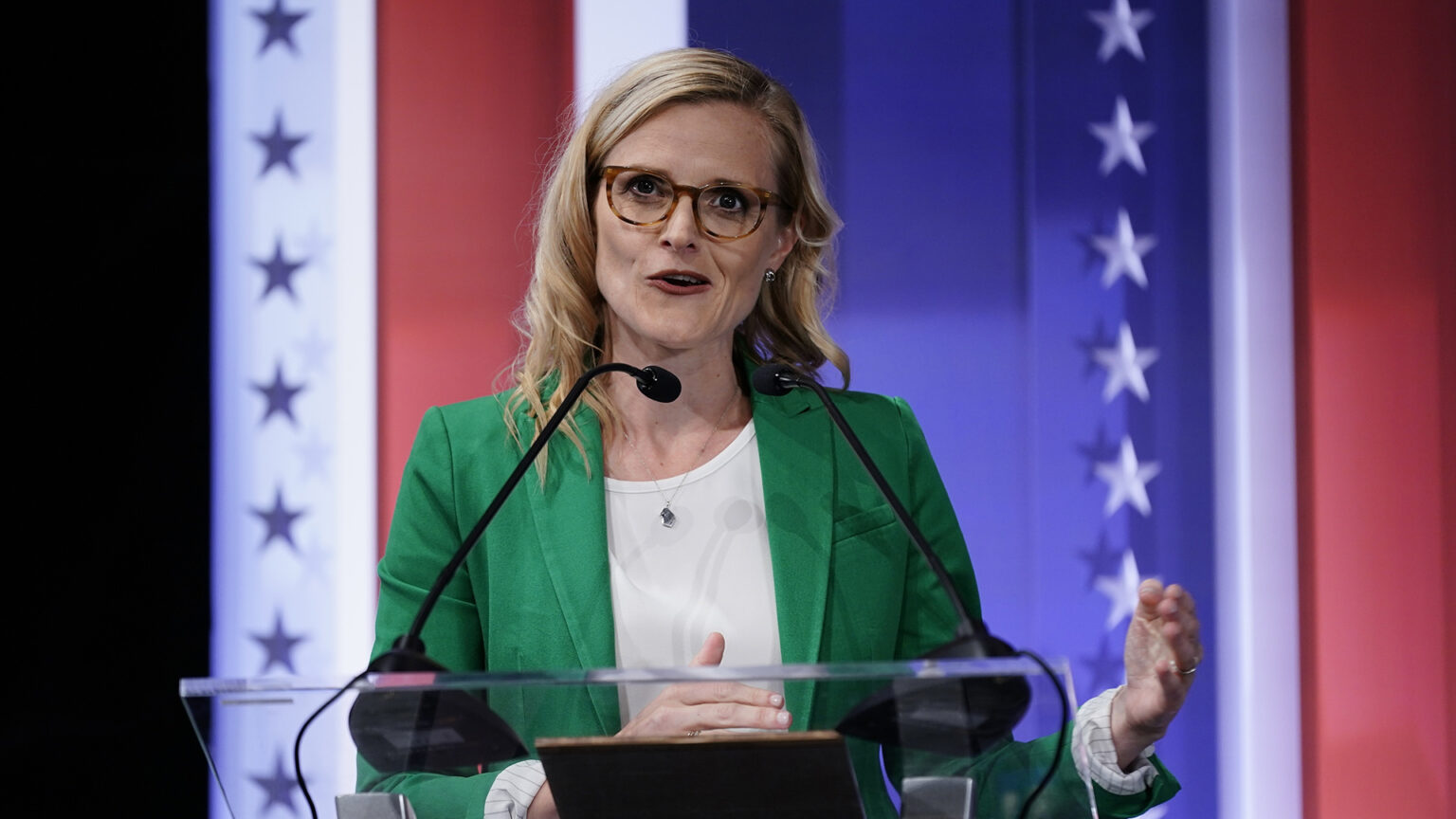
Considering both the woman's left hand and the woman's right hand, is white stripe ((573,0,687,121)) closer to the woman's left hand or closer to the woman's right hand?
the woman's left hand

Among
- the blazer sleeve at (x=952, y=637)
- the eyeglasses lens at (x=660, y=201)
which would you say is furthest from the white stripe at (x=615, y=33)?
the blazer sleeve at (x=952, y=637)

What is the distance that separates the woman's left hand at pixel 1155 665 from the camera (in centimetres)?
123

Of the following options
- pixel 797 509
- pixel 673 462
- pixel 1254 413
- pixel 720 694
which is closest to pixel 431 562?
pixel 673 462

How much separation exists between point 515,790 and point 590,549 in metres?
0.54

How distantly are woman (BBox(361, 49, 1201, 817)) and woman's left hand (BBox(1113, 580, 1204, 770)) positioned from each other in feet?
1.21

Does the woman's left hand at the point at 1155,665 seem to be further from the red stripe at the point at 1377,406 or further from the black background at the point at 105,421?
the black background at the point at 105,421

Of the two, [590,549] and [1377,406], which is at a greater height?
[1377,406]

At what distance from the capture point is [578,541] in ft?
5.22

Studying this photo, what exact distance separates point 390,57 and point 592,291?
1.09 metres

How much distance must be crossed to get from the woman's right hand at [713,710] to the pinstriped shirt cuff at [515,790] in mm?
83

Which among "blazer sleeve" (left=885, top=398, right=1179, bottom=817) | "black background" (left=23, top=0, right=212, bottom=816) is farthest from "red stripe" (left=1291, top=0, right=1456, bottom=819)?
"black background" (left=23, top=0, right=212, bottom=816)

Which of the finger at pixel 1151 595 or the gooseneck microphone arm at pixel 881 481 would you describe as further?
the finger at pixel 1151 595

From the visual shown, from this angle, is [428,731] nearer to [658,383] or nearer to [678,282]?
[658,383]

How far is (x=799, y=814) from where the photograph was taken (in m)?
0.98
